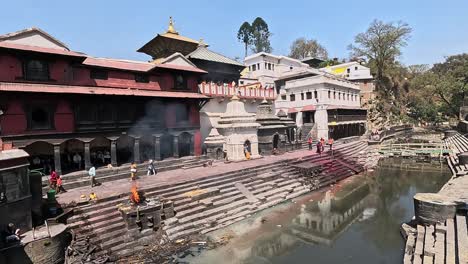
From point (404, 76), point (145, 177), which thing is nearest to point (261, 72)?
point (145, 177)

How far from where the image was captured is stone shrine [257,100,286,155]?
2642 cm

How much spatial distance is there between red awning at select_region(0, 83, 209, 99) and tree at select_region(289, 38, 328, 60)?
58880 millimetres

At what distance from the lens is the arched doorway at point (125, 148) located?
21844 millimetres

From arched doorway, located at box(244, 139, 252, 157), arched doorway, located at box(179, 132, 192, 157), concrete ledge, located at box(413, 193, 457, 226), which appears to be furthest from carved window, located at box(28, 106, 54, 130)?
concrete ledge, located at box(413, 193, 457, 226)

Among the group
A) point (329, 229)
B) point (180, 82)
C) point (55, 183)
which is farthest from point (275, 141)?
point (55, 183)

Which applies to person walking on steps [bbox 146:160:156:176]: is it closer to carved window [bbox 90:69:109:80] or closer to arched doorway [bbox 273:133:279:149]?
carved window [bbox 90:69:109:80]

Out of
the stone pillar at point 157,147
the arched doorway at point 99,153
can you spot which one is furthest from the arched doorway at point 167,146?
the arched doorway at point 99,153

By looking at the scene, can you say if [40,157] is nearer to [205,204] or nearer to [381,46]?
[205,204]

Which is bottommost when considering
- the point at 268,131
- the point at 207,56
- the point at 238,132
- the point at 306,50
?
the point at 268,131

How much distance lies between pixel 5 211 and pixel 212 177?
9972 millimetres

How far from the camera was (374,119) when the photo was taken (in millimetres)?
49844

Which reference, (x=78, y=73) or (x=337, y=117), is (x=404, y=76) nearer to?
(x=337, y=117)

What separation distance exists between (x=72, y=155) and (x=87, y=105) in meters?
4.00

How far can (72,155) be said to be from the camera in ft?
64.9
